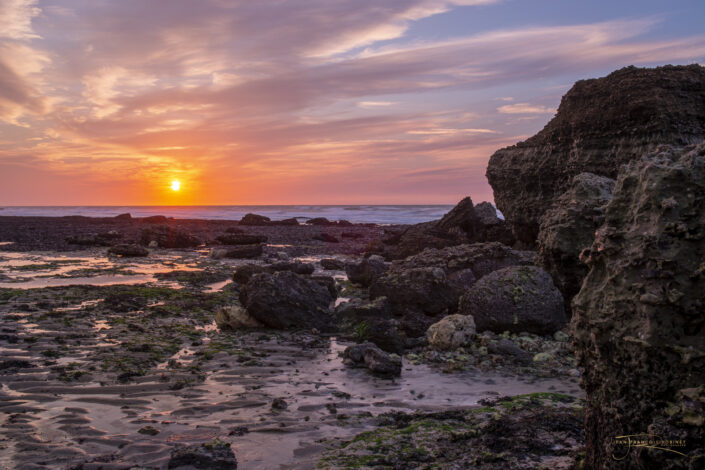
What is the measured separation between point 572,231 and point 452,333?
9.18 ft

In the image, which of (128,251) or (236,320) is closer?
(236,320)

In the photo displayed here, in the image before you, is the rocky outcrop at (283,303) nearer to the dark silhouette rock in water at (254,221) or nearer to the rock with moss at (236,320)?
the rock with moss at (236,320)

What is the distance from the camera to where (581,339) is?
10.0ft

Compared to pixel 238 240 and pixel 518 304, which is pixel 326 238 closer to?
pixel 238 240

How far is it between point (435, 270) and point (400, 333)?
1860 mm

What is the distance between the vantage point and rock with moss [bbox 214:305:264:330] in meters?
7.38

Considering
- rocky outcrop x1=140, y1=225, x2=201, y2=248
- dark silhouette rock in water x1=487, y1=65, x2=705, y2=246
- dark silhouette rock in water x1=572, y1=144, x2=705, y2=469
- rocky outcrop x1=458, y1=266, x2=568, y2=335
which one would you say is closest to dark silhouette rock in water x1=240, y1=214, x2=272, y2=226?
rocky outcrop x1=140, y1=225, x2=201, y2=248

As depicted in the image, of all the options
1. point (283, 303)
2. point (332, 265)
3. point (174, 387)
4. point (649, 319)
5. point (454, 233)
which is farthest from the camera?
point (454, 233)

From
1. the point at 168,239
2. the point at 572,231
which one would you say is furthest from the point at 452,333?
Answer: the point at 168,239

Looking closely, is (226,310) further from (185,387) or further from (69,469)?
(69,469)

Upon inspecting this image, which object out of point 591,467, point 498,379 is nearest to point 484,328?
point 498,379

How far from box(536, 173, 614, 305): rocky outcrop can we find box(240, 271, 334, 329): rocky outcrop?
366cm

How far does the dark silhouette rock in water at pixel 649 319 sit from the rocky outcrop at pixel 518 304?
4.06 m

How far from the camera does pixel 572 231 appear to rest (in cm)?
775
